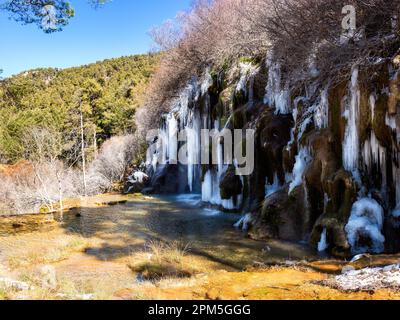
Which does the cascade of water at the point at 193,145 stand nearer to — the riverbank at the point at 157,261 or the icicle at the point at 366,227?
the riverbank at the point at 157,261

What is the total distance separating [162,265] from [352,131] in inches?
254

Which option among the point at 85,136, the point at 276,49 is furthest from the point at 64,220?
the point at 85,136

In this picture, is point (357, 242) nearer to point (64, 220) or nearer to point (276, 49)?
point (276, 49)

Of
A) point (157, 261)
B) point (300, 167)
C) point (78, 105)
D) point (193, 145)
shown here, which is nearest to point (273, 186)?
point (300, 167)

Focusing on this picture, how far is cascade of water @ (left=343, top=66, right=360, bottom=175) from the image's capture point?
431 inches

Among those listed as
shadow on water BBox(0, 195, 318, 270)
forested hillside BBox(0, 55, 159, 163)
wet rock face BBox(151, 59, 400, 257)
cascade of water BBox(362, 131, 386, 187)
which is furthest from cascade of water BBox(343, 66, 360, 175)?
forested hillside BBox(0, 55, 159, 163)

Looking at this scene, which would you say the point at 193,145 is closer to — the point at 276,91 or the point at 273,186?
the point at 276,91

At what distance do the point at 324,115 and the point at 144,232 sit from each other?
7907 mm

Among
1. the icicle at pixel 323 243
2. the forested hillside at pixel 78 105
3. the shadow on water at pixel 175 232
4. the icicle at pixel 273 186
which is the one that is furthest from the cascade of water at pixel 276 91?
the forested hillside at pixel 78 105

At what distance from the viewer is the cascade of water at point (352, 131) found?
35.9 feet

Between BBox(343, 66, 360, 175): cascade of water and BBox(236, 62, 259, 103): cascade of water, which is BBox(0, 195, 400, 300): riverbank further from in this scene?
BBox(236, 62, 259, 103): cascade of water

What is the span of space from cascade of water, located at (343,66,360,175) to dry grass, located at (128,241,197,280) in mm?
5308

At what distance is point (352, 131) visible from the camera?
1108 cm

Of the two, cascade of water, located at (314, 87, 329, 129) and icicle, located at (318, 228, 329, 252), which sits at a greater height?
cascade of water, located at (314, 87, 329, 129)
